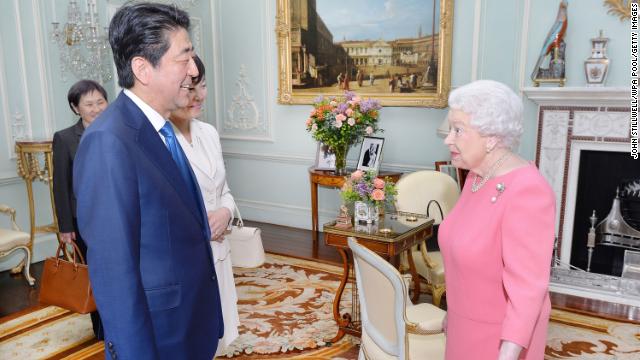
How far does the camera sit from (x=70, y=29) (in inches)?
196

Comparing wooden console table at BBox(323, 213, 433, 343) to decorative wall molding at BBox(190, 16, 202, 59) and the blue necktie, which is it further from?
decorative wall molding at BBox(190, 16, 202, 59)

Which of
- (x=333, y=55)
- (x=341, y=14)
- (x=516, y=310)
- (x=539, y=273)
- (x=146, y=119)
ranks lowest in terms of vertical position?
(x=516, y=310)

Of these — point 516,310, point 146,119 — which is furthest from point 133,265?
point 516,310

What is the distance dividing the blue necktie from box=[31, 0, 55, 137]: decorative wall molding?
445 cm

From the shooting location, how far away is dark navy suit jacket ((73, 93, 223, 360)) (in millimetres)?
1235

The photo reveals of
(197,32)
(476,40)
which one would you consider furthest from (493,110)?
(197,32)

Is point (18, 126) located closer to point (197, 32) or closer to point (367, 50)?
point (197, 32)

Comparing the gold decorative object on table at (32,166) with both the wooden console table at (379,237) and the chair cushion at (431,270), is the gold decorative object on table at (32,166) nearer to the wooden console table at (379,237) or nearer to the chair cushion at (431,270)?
the wooden console table at (379,237)

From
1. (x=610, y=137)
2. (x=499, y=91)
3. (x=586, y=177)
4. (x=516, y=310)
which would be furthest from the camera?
(x=586, y=177)

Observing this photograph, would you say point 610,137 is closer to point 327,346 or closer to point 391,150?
point 391,150

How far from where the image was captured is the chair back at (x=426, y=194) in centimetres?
397

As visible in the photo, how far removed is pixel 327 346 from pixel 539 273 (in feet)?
7.14

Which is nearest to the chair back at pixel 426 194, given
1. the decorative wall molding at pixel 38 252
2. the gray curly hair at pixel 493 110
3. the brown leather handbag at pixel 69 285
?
the gray curly hair at pixel 493 110

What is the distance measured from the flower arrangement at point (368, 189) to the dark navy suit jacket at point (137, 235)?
72.7 inches
